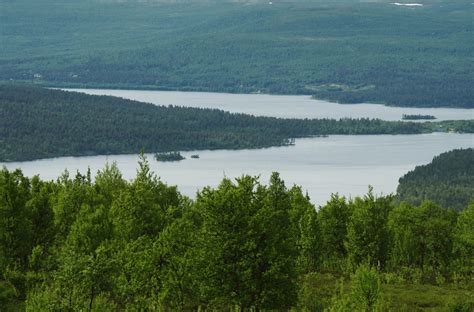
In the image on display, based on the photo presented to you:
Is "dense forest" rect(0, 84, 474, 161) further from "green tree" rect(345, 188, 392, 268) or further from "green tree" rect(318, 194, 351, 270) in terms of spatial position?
"green tree" rect(345, 188, 392, 268)

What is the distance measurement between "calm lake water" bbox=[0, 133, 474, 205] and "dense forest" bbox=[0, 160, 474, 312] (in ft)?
154

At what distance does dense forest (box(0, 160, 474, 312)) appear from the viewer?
51062mm

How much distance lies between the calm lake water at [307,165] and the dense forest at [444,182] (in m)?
3.07

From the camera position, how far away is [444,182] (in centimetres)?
13525

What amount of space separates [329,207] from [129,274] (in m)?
28.9

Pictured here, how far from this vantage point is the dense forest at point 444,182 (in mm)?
120294

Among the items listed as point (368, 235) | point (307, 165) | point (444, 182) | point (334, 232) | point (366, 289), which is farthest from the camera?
point (307, 165)

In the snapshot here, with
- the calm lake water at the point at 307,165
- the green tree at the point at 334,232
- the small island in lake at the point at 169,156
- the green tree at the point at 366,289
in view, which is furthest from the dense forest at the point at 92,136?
the green tree at the point at 366,289

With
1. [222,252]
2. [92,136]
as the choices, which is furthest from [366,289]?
[92,136]

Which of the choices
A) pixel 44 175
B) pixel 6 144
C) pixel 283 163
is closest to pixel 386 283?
pixel 44 175

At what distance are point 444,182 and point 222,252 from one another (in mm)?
87970

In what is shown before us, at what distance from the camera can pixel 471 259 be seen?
3002 inches

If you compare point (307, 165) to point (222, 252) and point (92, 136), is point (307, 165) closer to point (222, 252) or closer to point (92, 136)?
point (92, 136)

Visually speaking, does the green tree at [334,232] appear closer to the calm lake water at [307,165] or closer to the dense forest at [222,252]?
the dense forest at [222,252]
